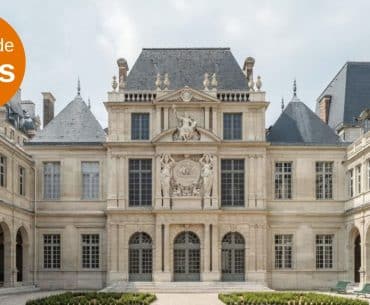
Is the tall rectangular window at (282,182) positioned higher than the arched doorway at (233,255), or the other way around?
the tall rectangular window at (282,182)

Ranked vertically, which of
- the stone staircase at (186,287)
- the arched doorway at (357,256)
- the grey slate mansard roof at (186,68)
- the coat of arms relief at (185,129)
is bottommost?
the stone staircase at (186,287)

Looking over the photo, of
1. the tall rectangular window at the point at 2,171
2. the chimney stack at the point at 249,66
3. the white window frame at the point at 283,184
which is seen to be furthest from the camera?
the chimney stack at the point at 249,66

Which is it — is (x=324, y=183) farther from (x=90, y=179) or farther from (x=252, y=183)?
(x=90, y=179)

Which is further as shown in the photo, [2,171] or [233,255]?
[233,255]

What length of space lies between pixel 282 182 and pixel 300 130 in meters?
3.13

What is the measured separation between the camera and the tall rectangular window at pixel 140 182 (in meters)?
41.6

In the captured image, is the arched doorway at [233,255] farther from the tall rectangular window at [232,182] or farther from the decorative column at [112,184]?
the decorative column at [112,184]

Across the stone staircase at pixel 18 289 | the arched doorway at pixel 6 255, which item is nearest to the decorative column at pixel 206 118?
the arched doorway at pixel 6 255

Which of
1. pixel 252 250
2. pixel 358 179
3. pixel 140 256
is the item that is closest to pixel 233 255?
pixel 252 250

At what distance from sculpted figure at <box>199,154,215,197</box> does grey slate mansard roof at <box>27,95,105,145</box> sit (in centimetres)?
583

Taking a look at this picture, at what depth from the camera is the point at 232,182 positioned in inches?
1638

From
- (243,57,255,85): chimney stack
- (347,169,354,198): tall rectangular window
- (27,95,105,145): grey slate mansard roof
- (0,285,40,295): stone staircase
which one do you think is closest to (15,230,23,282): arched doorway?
(0,285,40,295): stone staircase

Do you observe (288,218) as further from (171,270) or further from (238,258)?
(171,270)

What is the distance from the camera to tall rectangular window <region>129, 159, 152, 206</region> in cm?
4159
